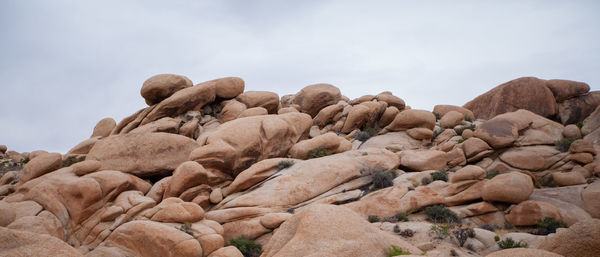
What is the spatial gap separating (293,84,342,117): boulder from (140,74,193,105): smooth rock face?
14.0m

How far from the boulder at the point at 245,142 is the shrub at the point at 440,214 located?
12239mm

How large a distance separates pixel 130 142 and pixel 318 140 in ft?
45.3

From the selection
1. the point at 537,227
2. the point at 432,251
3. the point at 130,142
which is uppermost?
the point at 130,142

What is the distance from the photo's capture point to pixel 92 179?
18438mm

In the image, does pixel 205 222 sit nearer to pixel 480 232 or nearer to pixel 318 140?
pixel 318 140

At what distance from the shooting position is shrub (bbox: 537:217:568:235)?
1506 cm

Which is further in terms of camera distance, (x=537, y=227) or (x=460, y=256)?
(x=537, y=227)

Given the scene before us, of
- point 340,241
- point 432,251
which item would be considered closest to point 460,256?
point 432,251

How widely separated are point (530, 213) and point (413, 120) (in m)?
15.0

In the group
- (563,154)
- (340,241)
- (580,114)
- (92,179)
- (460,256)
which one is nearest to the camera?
(340,241)

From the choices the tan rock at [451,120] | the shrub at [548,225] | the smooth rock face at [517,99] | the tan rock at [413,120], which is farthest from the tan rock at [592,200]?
the smooth rock face at [517,99]

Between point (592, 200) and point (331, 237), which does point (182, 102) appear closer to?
point (331, 237)

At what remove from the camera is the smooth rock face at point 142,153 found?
73.5 feet

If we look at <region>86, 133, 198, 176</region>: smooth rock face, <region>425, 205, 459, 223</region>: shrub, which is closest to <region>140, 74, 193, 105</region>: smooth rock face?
<region>86, 133, 198, 176</region>: smooth rock face
